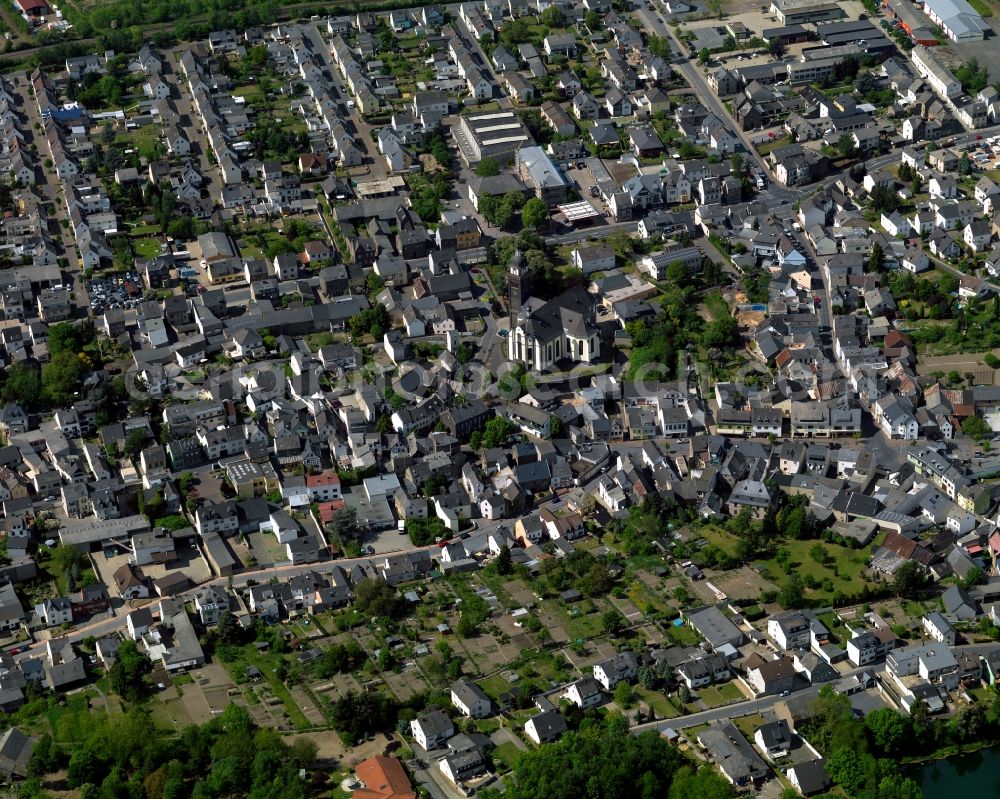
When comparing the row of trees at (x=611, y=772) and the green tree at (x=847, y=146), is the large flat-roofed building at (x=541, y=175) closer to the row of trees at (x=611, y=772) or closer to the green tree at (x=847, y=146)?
the green tree at (x=847, y=146)

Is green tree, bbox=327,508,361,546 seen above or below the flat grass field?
above

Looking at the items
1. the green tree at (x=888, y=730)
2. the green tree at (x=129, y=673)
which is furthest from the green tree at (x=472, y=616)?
the green tree at (x=888, y=730)

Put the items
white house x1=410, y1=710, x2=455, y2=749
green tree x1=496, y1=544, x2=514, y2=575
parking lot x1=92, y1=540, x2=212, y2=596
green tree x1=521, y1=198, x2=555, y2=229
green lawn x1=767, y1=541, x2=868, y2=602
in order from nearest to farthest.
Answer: white house x1=410, y1=710, x2=455, y2=749 → green lawn x1=767, y1=541, x2=868, y2=602 → green tree x1=496, y1=544, x2=514, y2=575 → parking lot x1=92, y1=540, x2=212, y2=596 → green tree x1=521, y1=198, x2=555, y2=229

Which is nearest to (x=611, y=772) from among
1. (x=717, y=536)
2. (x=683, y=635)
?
(x=683, y=635)

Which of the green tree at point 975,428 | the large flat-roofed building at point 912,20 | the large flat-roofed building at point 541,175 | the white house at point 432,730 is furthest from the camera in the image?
the large flat-roofed building at point 912,20

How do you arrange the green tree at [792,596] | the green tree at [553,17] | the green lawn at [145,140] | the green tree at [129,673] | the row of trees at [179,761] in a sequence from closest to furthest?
the row of trees at [179,761]
the green tree at [129,673]
the green tree at [792,596]
the green lawn at [145,140]
the green tree at [553,17]

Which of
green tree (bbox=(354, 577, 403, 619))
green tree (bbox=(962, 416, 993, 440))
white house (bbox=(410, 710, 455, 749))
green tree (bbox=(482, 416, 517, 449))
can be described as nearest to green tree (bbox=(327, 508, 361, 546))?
green tree (bbox=(354, 577, 403, 619))

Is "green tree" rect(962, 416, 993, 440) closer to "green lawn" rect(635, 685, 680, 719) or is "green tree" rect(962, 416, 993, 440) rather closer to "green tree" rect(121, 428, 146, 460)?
"green lawn" rect(635, 685, 680, 719)
